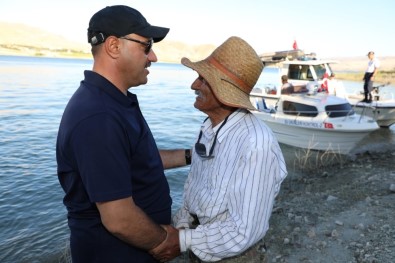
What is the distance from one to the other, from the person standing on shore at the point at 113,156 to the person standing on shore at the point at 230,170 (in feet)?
0.75

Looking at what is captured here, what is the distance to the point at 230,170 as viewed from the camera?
2.12m

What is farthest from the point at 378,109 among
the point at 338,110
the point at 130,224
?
the point at 130,224

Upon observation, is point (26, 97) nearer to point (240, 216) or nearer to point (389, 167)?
point (389, 167)

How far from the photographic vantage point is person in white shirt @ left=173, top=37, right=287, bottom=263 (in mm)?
2037

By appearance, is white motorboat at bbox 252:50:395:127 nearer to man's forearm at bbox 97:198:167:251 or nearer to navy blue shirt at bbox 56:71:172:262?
navy blue shirt at bbox 56:71:172:262

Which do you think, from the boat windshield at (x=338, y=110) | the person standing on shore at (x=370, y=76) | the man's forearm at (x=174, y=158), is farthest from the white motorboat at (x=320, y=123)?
the man's forearm at (x=174, y=158)

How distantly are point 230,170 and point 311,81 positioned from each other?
16.4 meters

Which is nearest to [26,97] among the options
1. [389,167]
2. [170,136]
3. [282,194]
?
[170,136]

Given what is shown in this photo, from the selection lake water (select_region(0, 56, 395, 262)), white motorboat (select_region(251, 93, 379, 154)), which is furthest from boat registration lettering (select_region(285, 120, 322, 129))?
lake water (select_region(0, 56, 395, 262))

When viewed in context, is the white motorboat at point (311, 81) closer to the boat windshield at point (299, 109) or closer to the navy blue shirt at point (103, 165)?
the boat windshield at point (299, 109)

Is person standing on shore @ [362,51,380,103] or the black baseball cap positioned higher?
the black baseball cap

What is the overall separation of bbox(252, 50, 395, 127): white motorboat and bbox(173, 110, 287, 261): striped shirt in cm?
1472

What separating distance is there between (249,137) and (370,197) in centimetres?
645

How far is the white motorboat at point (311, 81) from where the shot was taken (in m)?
16.6
